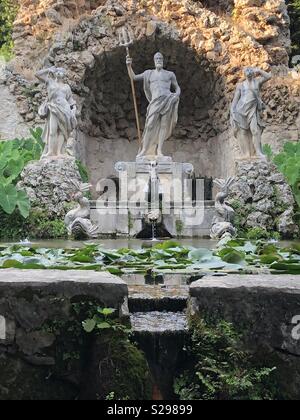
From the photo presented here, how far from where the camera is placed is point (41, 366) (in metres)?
2.38

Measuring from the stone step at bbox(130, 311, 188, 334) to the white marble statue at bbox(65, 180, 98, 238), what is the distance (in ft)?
20.7

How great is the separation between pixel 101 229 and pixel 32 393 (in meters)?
7.93

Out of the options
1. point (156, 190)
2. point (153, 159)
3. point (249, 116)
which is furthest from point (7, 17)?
point (156, 190)

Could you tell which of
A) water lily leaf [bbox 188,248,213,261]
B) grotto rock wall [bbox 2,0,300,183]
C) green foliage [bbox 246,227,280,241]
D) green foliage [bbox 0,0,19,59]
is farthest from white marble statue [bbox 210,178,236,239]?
green foliage [bbox 0,0,19,59]

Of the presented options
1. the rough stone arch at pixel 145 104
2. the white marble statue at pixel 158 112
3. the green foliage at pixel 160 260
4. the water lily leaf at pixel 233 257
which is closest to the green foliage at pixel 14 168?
the rough stone arch at pixel 145 104

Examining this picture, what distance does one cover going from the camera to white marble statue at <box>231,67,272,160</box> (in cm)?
1215

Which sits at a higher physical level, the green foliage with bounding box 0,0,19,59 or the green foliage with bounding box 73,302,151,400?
the green foliage with bounding box 0,0,19,59

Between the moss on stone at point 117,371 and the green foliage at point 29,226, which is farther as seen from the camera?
the green foliage at point 29,226

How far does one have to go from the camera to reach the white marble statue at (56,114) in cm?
1162

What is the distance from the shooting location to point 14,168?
11961 mm

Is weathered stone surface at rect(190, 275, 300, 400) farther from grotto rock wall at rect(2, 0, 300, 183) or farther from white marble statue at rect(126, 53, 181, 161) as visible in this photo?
grotto rock wall at rect(2, 0, 300, 183)

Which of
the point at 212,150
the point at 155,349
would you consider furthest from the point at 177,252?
the point at 212,150

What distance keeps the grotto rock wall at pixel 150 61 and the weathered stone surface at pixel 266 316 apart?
13902 mm

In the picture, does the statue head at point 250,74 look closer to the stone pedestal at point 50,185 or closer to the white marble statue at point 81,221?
the stone pedestal at point 50,185
